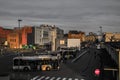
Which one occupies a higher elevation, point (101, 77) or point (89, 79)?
point (101, 77)

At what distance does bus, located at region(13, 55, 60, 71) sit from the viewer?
62.0 metres

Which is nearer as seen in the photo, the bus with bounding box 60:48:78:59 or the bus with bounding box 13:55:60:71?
the bus with bounding box 13:55:60:71

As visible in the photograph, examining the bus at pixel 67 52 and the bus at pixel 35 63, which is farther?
the bus at pixel 67 52

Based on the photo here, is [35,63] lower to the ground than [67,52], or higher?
higher

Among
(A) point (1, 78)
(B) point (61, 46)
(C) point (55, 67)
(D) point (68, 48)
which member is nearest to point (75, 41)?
(D) point (68, 48)

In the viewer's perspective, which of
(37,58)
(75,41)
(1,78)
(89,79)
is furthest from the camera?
(75,41)

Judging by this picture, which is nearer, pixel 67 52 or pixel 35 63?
pixel 35 63

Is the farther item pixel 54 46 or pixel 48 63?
pixel 54 46

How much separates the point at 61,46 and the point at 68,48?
27.1 feet

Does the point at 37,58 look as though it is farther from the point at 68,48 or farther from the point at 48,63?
the point at 68,48

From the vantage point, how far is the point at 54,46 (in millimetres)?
118375

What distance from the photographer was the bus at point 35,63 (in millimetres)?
61969

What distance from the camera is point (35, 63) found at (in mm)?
63125

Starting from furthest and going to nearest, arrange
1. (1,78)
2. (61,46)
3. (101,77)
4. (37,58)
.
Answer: (61,46), (37,58), (1,78), (101,77)
